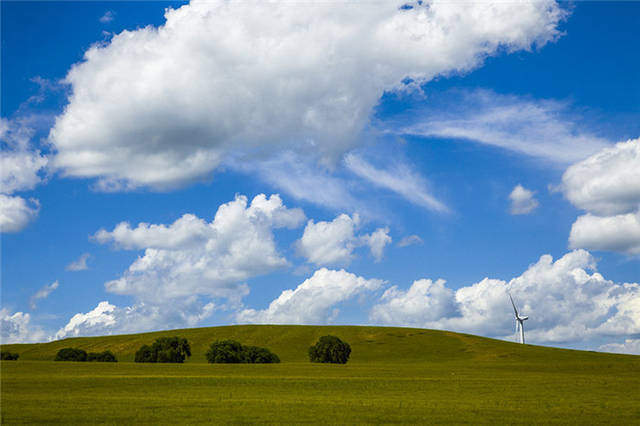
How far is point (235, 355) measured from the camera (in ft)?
348

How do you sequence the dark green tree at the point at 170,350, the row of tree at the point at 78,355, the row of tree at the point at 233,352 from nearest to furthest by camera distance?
the row of tree at the point at 233,352, the dark green tree at the point at 170,350, the row of tree at the point at 78,355

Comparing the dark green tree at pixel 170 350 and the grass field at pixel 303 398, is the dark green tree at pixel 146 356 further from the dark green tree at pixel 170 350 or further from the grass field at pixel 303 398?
the grass field at pixel 303 398

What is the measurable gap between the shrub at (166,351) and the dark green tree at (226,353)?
7.21m

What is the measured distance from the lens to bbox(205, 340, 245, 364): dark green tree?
346 feet

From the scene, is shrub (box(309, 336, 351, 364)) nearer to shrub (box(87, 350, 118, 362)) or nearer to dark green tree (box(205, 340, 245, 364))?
dark green tree (box(205, 340, 245, 364))

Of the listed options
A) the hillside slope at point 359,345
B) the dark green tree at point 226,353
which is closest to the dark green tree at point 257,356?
the dark green tree at point 226,353

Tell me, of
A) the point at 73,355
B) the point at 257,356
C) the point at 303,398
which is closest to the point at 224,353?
the point at 257,356

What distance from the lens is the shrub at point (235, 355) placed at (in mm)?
105625

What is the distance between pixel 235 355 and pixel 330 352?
18048 millimetres

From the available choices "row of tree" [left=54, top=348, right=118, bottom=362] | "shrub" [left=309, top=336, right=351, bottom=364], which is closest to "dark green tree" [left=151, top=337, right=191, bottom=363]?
"row of tree" [left=54, top=348, right=118, bottom=362]

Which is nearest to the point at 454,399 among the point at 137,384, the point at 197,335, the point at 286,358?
the point at 137,384

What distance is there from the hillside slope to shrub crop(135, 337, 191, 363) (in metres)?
13.6

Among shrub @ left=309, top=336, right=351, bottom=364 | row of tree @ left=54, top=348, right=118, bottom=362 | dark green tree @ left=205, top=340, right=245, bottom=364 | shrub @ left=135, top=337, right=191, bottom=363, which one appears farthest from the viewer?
row of tree @ left=54, top=348, right=118, bottom=362

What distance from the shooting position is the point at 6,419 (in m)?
35.3
